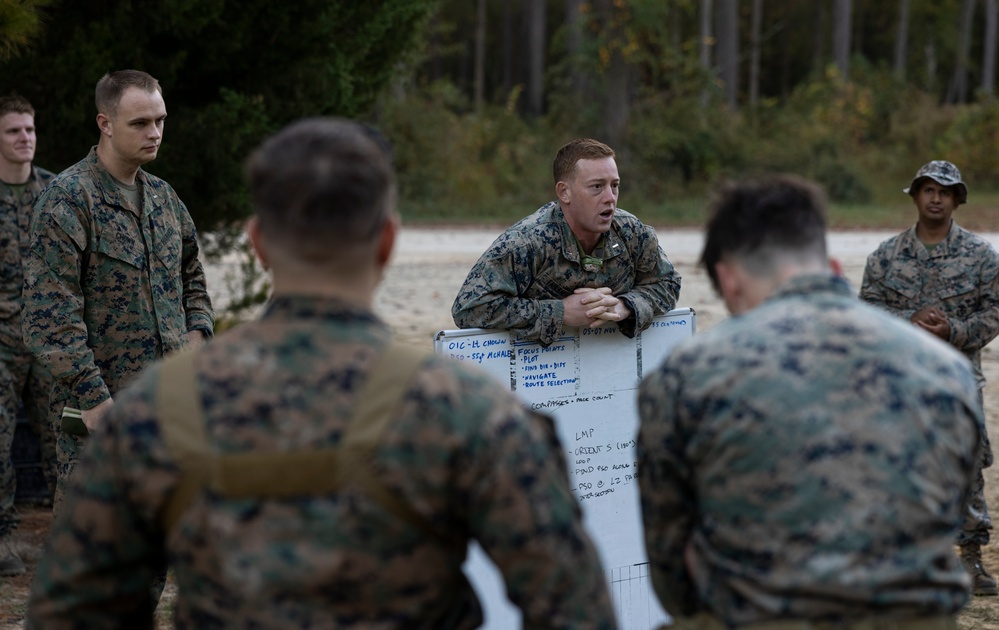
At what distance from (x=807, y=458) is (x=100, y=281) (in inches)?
137

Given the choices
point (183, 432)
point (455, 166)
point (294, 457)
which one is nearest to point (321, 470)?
point (294, 457)

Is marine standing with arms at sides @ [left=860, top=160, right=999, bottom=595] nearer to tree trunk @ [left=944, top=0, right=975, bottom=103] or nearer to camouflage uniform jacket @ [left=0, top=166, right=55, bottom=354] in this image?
camouflage uniform jacket @ [left=0, top=166, right=55, bottom=354]

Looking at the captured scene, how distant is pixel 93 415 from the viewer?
4.83 m

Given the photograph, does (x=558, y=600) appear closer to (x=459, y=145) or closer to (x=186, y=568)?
(x=186, y=568)

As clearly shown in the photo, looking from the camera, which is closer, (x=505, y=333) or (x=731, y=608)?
(x=731, y=608)

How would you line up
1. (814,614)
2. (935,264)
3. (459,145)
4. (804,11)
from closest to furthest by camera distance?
(814,614)
(935,264)
(459,145)
(804,11)

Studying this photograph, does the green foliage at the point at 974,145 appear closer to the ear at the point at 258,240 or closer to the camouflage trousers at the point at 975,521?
the camouflage trousers at the point at 975,521

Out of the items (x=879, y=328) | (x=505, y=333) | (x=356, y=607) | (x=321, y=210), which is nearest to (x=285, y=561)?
(x=356, y=607)

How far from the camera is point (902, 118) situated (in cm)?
3894

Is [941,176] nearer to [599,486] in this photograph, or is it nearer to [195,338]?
[599,486]

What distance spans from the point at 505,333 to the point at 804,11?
6500 cm

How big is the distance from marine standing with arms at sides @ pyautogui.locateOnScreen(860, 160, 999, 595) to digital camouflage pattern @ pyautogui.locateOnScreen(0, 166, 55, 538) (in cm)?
463

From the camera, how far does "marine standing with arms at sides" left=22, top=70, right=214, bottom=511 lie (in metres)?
4.84

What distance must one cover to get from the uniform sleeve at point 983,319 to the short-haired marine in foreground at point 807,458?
4.07 metres
